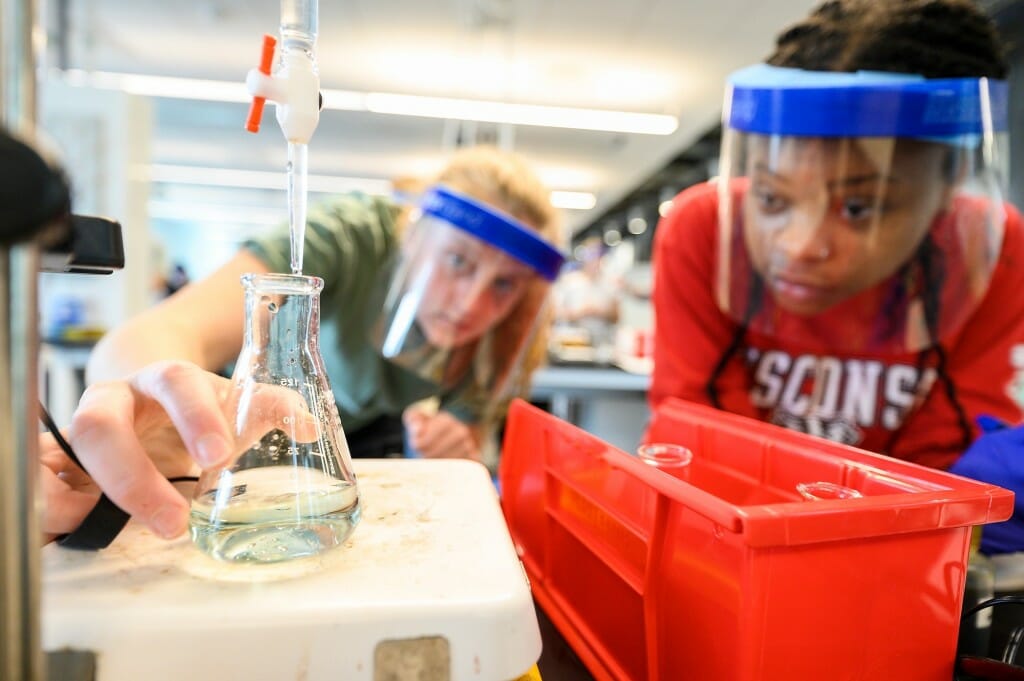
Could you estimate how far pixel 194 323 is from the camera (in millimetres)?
803

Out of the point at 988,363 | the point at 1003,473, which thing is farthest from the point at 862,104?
the point at 988,363

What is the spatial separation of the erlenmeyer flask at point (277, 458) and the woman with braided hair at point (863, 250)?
57cm

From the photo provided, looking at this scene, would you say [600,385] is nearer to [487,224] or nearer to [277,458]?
[487,224]

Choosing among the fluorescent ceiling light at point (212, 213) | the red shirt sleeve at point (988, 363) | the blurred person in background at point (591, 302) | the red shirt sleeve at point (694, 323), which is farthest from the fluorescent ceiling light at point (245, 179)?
the red shirt sleeve at point (988, 363)

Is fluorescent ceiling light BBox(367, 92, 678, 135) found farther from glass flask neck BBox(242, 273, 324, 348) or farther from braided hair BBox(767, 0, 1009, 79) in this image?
glass flask neck BBox(242, 273, 324, 348)

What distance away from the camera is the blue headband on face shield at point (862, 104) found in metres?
0.66

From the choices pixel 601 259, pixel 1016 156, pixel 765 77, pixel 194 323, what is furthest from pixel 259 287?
pixel 601 259

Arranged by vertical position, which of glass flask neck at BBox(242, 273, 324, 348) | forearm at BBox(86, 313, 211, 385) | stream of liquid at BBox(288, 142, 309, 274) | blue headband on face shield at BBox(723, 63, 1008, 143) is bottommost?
forearm at BBox(86, 313, 211, 385)

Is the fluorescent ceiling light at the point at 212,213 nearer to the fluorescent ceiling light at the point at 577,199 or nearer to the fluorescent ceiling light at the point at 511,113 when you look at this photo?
the fluorescent ceiling light at the point at 577,199

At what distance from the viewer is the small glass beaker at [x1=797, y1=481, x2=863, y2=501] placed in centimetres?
40

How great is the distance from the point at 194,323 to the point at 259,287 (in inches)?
20.3

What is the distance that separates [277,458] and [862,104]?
2.19ft

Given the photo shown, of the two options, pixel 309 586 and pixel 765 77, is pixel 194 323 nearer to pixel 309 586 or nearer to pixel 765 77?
pixel 309 586

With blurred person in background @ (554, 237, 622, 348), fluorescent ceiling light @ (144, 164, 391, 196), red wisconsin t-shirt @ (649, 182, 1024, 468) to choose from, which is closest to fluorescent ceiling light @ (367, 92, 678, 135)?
blurred person in background @ (554, 237, 622, 348)
